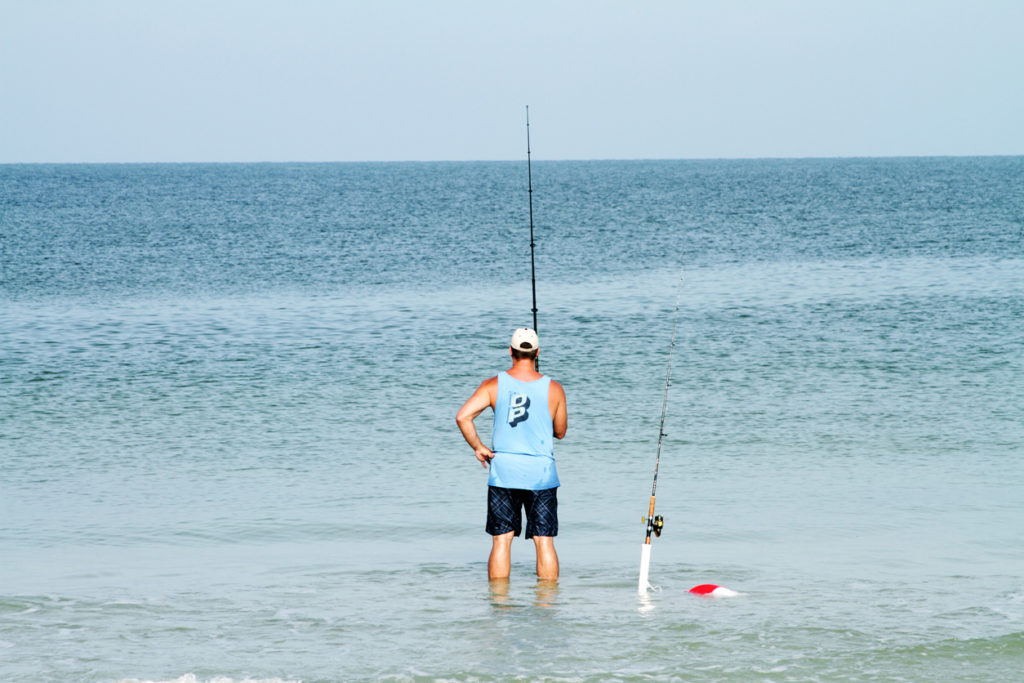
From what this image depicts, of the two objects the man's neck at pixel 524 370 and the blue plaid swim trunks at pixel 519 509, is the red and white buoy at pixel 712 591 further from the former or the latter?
the man's neck at pixel 524 370

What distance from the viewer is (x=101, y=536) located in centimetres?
773

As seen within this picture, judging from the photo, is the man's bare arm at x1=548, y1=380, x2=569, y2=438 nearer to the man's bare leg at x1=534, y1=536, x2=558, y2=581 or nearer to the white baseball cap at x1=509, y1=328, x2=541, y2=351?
the white baseball cap at x1=509, y1=328, x2=541, y2=351

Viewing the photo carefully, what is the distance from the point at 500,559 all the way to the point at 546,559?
24cm

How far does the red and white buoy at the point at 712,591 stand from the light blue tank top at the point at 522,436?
1001 millimetres

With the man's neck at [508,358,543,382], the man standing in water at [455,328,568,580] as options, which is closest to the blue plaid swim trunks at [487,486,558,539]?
the man standing in water at [455,328,568,580]

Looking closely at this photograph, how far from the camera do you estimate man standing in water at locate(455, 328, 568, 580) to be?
19.3ft

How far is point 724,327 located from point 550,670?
14210 mm

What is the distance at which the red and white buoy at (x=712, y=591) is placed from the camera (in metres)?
6.21

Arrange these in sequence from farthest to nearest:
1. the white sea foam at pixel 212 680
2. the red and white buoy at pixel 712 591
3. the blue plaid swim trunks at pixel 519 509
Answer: the red and white buoy at pixel 712 591, the blue plaid swim trunks at pixel 519 509, the white sea foam at pixel 212 680

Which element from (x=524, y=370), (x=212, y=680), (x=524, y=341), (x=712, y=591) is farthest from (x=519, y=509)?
(x=212, y=680)

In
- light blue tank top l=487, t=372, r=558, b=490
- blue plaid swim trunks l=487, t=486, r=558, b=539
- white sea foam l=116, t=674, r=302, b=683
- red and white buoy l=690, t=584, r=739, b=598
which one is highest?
light blue tank top l=487, t=372, r=558, b=490

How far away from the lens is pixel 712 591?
626 cm

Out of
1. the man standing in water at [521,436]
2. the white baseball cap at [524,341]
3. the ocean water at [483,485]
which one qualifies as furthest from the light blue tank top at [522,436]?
the ocean water at [483,485]

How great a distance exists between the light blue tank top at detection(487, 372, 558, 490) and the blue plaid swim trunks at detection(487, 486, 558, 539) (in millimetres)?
66
